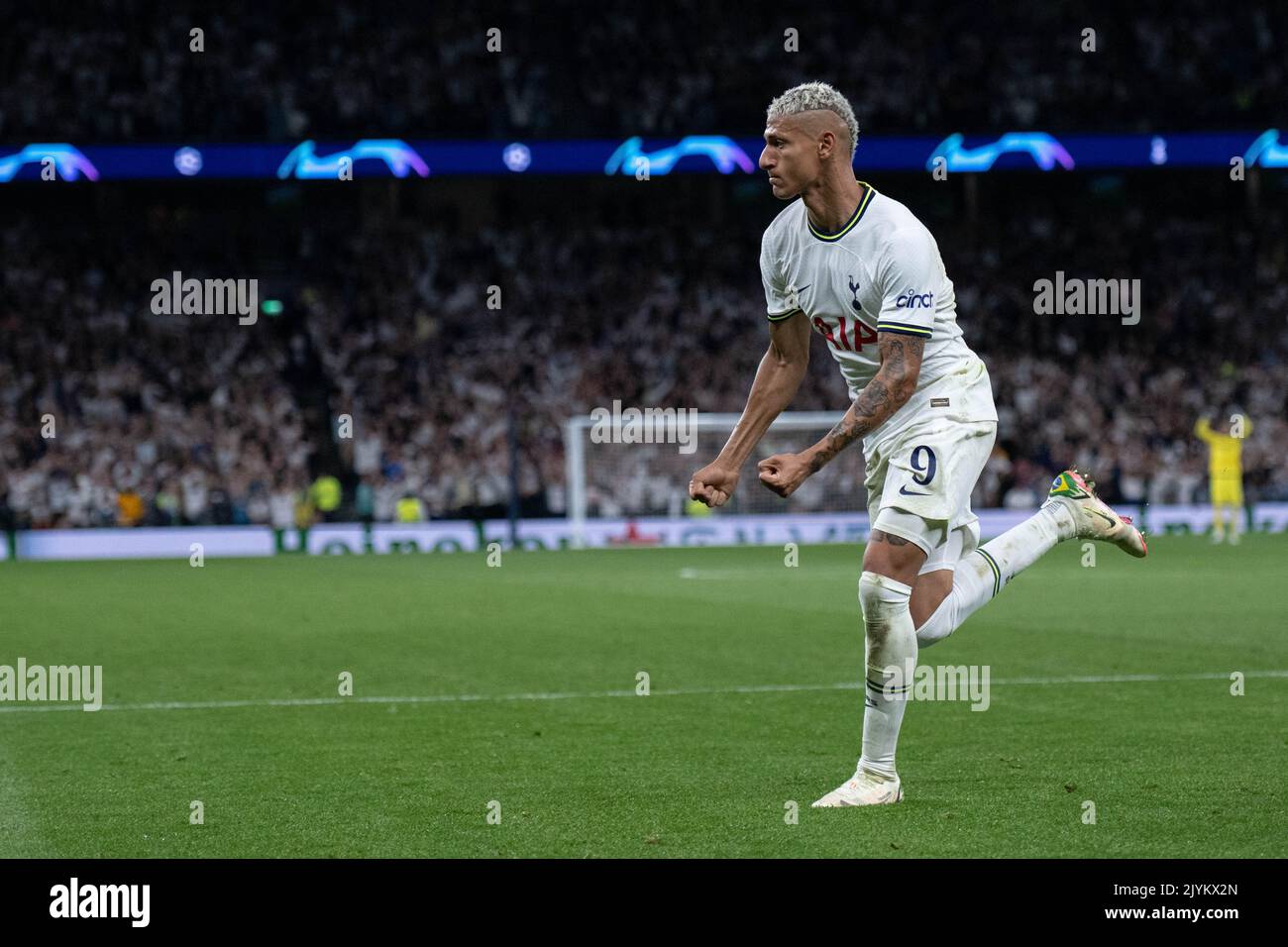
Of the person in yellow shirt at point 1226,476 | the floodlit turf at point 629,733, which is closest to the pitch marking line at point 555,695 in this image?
the floodlit turf at point 629,733

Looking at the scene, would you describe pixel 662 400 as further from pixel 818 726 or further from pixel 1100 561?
pixel 818 726

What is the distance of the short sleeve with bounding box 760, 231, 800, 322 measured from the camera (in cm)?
657

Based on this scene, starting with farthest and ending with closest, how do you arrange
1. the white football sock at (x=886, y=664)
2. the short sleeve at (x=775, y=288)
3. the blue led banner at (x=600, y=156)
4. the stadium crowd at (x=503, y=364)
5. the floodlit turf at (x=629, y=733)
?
the blue led banner at (x=600, y=156), the stadium crowd at (x=503, y=364), the short sleeve at (x=775, y=288), the white football sock at (x=886, y=664), the floodlit turf at (x=629, y=733)

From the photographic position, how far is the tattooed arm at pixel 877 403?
5855mm

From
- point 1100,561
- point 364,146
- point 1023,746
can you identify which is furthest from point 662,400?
point 1023,746

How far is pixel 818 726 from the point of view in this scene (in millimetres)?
8242

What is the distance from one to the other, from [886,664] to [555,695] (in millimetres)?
3766

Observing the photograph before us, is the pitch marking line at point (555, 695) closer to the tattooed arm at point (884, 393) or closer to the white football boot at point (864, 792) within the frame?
the white football boot at point (864, 792)

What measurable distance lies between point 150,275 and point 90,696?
24.7 m

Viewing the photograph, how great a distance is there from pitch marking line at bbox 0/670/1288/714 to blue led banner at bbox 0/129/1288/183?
20.8 meters

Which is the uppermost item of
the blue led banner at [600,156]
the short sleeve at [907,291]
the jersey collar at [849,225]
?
the blue led banner at [600,156]

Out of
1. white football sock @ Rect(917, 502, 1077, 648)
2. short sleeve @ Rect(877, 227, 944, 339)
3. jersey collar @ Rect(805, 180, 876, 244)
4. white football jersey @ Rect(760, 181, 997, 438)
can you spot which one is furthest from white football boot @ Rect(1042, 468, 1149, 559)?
jersey collar @ Rect(805, 180, 876, 244)

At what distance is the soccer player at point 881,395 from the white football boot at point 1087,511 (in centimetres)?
61

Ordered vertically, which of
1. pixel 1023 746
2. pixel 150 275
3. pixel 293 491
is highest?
pixel 150 275
